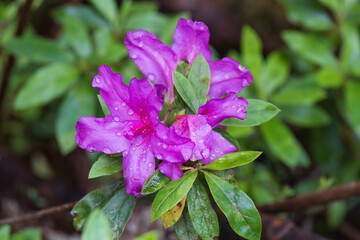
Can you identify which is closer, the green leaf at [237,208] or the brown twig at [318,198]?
the green leaf at [237,208]

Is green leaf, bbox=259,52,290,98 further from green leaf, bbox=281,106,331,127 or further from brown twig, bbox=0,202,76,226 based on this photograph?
brown twig, bbox=0,202,76,226

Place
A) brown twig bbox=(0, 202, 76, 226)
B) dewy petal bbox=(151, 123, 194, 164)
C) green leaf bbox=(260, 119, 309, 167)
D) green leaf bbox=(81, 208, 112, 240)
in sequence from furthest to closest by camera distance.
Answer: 1. green leaf bbox=(260, 119, 309, 167)
2. brown twig bbox=(0, 202, 76, 226)
3. dewy petal bbox=(151, 123, 194, 164)
4. green leaf bbox=(81, 208, 112, 240)

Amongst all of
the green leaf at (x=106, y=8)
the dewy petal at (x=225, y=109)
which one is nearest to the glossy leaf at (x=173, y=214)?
the dewy petal at (x=225, y=109)

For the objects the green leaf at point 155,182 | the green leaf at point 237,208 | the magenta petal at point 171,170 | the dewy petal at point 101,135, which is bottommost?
the green leaf at point 237,208

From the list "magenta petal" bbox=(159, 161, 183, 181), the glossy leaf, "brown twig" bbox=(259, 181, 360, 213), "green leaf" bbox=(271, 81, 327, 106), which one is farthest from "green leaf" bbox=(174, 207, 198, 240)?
"green leaf" bbox=(271, 81, 327, 106)

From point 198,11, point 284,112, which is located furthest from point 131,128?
point 198,11

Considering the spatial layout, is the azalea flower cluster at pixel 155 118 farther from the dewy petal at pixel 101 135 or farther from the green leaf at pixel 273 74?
the green leaf at pixel 273 74

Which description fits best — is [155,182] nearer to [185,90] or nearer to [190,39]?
[185,90]
